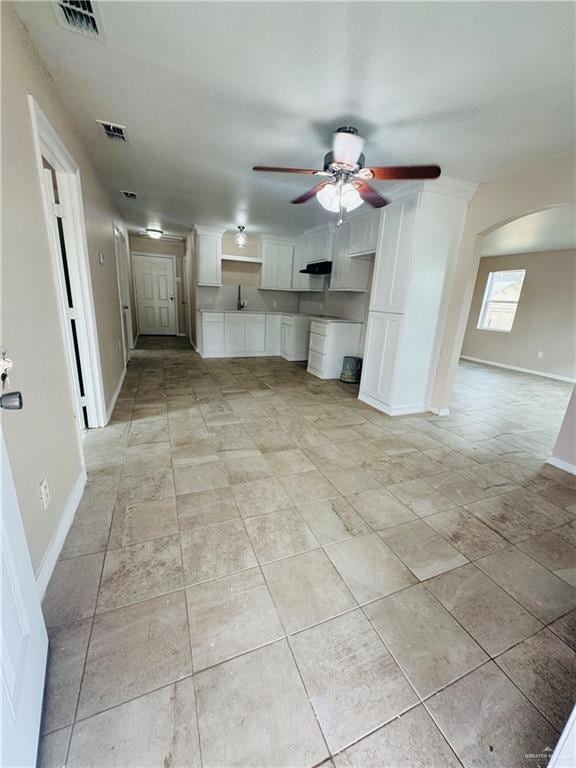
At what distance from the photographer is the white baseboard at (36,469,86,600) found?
132 centimetres

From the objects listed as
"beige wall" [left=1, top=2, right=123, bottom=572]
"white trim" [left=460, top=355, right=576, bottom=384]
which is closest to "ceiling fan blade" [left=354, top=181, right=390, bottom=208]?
"beige wall" [left=1, top=2, right=123, bottom=572]

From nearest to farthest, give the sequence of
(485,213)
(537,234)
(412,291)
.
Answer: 1. (485,213)
2. (412,291)
3. (537,234)

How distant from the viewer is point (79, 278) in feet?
8.22

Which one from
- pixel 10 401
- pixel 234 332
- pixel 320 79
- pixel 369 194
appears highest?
pixel 320 79

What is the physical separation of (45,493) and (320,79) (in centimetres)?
256

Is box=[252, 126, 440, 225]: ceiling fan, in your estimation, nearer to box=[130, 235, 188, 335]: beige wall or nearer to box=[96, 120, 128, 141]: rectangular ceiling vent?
box=[96, 120, 128, 141]: rectangular ceiling vent

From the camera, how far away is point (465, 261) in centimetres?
321

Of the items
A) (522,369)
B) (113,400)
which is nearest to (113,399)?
(113,400)

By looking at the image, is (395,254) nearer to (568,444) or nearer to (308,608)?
(568,444)

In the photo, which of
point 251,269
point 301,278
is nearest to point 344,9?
point 301,278

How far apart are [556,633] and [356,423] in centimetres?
210

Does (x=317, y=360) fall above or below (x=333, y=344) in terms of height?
below

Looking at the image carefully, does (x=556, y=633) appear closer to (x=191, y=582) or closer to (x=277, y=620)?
(x=277, y=620)

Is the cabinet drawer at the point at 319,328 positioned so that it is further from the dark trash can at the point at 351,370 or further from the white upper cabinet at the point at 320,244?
the white upper cabinet at the point at 320,244
